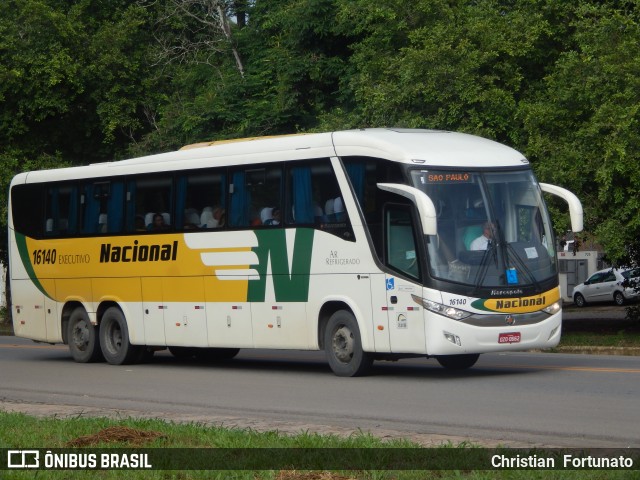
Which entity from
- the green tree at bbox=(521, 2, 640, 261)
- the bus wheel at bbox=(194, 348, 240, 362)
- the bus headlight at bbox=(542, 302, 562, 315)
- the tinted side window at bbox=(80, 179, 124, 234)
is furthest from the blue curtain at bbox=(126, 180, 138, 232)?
the green tree at bbox=(521, 2, 640, 261)

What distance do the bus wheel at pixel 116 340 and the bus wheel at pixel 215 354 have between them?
4.16 feet

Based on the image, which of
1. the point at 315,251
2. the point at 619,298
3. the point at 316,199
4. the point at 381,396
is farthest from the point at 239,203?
the point at 619,298

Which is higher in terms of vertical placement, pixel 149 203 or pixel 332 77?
pixel 332 77

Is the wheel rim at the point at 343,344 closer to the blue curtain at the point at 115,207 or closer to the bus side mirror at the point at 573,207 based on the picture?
the bus side mirror at the point at 573,207

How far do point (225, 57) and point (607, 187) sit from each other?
15.5 m

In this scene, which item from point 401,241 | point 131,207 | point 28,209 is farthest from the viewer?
point 28,209

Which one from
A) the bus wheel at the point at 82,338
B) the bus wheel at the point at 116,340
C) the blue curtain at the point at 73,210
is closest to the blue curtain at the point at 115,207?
the blue curtain at the point at 73,210

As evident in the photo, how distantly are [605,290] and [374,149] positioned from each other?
3487 cm

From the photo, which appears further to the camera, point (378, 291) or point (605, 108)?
point (605, 108)

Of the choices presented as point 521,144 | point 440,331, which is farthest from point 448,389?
point 521,144

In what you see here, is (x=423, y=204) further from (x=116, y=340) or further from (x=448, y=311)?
(x=116, y=340)

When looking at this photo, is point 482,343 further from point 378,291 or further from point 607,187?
point 607,187

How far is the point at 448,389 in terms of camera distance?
Answer: 50.8ft

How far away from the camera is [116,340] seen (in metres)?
22.2
